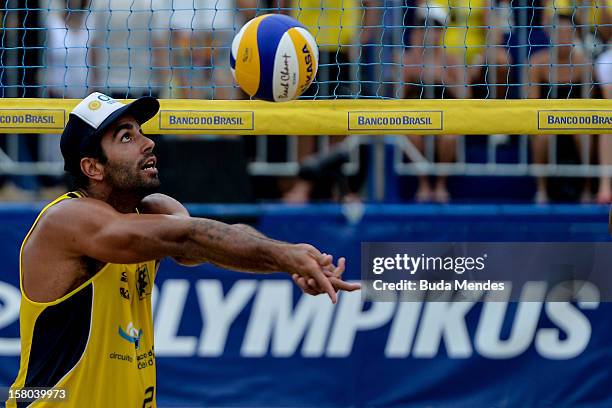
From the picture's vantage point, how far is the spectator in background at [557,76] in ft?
26.5

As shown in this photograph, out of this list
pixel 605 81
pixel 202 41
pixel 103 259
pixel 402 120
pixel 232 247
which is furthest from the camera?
pixel 202 41

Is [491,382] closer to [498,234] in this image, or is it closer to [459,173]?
[498,234]

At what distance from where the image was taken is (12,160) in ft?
29.9

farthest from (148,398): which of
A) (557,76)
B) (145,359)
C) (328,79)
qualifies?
(557,76)

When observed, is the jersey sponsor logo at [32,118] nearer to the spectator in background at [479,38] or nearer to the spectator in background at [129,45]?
the spectator in background at [129,45]

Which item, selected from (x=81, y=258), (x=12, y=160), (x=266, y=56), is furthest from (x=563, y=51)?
(x=81, y=258)

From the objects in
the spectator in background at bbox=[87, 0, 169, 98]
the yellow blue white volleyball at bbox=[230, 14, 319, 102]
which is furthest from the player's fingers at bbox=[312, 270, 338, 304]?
the spectator in background at bbox=[87, 0, 169, 98]

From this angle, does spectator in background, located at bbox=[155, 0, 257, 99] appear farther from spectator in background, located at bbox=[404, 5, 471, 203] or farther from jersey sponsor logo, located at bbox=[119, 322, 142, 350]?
jersey sponsor logo, located at bbox=[119, 322, 142, 350]

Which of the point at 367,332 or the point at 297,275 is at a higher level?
the point at 297,275

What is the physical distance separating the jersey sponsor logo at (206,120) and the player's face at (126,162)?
1.37 meters

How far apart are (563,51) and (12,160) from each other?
14.8ft

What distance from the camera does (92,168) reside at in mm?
4340

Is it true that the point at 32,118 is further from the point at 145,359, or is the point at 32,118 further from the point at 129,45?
the point at 129,45

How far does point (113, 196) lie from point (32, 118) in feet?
4.93
